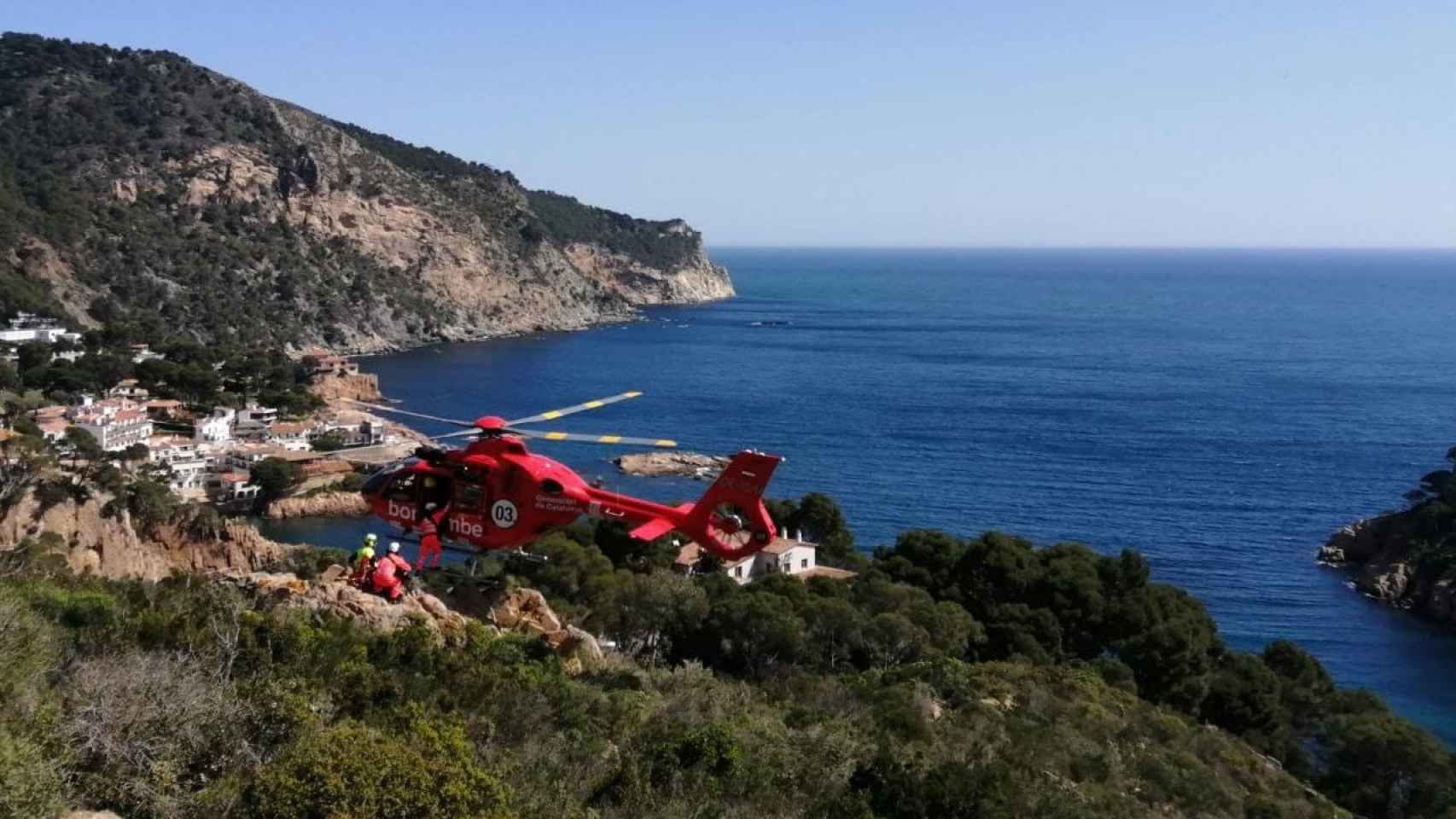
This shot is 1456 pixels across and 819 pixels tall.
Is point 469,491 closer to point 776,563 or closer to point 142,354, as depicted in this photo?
point 776,563

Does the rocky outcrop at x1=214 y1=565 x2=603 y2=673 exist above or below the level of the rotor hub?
below

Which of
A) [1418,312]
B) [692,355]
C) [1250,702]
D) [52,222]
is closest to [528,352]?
[692,355]

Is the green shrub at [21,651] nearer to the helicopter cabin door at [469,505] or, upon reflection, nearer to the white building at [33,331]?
the helicopter cabin door at [469,505]

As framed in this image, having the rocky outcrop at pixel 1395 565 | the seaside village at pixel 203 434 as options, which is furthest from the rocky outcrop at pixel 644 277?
the rocky outcrop at pixel 1395 565

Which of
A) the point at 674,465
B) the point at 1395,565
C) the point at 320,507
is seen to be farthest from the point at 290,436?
the point at 1395,565

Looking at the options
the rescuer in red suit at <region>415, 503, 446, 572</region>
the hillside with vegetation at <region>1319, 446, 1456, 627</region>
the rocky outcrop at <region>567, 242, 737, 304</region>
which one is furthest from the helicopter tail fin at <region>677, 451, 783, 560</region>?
the rocky outcrop at <region>567, 242, 737, 304</region>

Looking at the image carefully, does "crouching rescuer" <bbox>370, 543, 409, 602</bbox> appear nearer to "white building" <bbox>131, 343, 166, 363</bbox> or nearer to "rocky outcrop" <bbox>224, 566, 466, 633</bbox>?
"rocky outcrop" <bbox>224, 566, 466, 633</bbox>

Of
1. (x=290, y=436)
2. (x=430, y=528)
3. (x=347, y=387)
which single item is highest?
(x=430, y=528)
